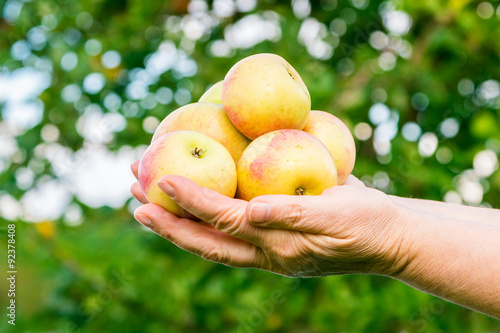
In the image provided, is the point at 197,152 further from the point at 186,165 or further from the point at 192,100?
the point at 192,100

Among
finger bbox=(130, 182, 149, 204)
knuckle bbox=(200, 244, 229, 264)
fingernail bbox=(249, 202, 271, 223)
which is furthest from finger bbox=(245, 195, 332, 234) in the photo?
finger bbox=(130, 182, 149, 204)

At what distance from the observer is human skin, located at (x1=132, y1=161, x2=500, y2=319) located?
1.30 m

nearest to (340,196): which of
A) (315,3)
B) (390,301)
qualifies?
(390,301)

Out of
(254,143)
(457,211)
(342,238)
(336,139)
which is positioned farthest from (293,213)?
(457,211)

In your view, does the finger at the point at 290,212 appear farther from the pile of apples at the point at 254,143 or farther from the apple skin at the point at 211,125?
the apple skin at the point at 211,125

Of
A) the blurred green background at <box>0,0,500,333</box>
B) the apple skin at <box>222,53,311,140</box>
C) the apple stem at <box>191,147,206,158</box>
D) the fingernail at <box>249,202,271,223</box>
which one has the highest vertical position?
the apple skin at <box>222,53,311,140</box>

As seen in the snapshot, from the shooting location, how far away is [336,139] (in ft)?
5.18

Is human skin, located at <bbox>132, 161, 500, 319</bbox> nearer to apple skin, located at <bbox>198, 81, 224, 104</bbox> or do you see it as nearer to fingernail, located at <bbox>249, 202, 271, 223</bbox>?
fingernail, located at <bbox>249, 202, 271, 223</bbox>

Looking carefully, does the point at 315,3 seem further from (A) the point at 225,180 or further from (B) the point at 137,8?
(A) the point at 225,180

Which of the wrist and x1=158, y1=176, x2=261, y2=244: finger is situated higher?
x1=158, y1=176, x2=261, y2=244: finger

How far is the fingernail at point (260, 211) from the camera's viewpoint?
124 cm

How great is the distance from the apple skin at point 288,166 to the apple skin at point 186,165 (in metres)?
0.06

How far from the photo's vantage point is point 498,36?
265cm

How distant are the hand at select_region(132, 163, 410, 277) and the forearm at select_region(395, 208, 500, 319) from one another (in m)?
0.04
